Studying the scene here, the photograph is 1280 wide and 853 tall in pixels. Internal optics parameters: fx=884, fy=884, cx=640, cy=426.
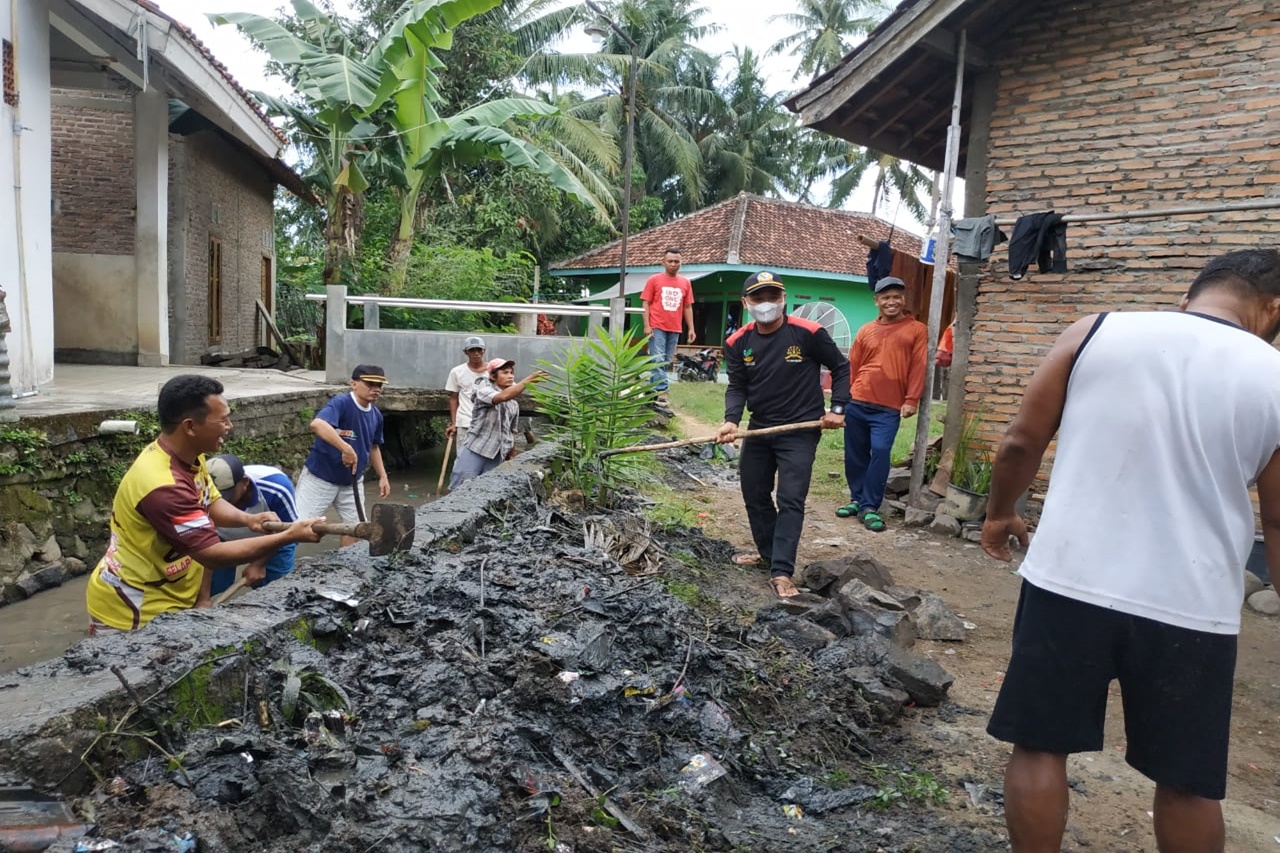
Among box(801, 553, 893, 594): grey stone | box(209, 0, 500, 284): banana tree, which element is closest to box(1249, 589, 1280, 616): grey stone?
box(801, 553, 893, 594): grey stone

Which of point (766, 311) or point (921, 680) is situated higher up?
point (766, 311)

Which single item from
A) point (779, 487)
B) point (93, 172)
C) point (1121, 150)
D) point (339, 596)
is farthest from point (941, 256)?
point (93, 172)

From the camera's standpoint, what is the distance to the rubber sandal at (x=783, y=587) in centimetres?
525

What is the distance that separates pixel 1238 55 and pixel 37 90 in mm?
10321

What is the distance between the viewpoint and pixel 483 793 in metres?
2.43

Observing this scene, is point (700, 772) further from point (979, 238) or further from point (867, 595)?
point (979, 238)

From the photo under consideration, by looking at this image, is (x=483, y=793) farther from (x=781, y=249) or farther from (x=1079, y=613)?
A: (x=781, y=249)

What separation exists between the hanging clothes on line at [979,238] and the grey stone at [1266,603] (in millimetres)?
3174

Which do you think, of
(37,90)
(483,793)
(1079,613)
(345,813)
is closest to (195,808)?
(345,813)

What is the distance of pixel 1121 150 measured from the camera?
7.08 meters

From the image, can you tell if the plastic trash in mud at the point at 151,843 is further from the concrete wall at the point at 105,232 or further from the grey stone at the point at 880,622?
the concrete wall at the point at 105,232

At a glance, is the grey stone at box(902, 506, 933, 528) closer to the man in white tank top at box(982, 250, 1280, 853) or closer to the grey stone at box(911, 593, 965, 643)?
the grey stone at box(911, 593, 965, 643)

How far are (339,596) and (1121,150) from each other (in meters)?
6.85

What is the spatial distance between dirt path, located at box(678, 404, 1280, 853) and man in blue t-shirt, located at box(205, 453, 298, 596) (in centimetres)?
254
